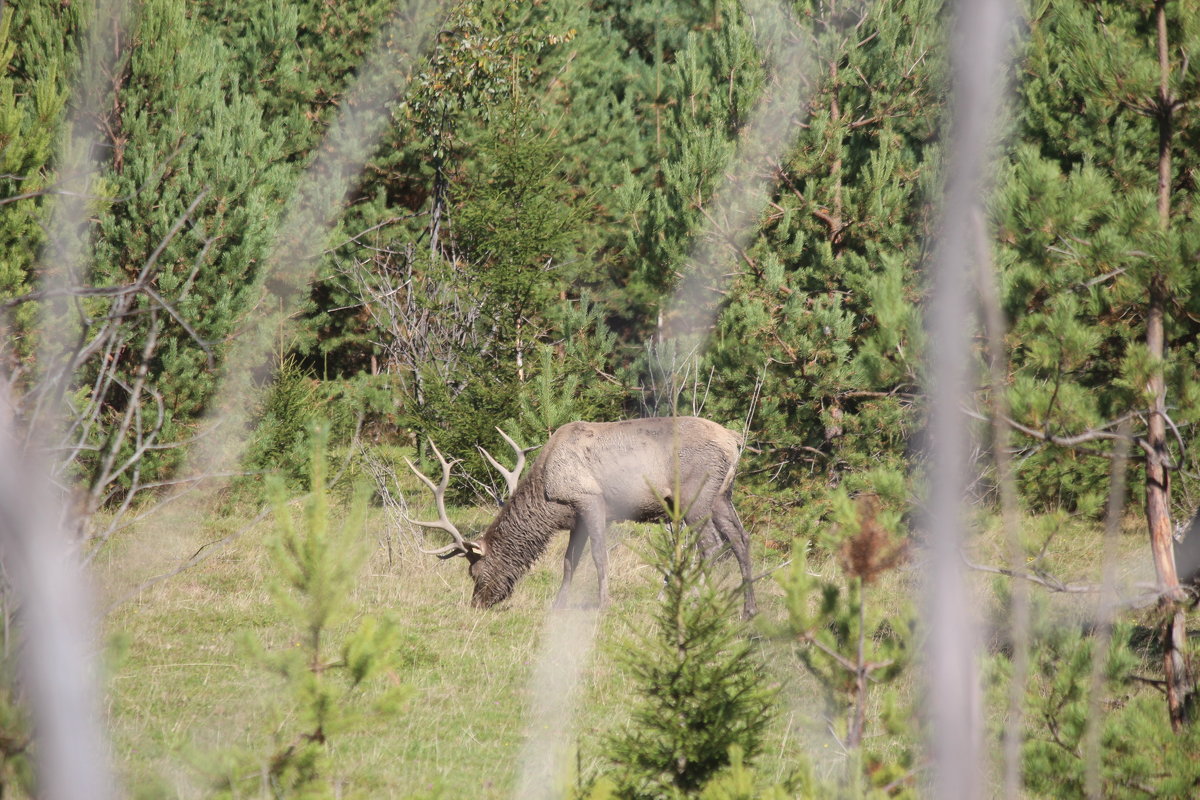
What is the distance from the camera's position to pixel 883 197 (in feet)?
39.1

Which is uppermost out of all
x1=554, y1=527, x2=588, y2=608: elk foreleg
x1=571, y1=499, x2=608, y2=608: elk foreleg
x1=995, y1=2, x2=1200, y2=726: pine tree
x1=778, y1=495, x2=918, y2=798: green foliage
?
x1=995, y1=2, x2=1200, y2=726: pine tree

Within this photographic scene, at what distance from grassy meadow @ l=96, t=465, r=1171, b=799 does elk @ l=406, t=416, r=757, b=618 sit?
38 centimetres

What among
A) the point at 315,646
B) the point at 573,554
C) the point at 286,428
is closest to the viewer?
the point at 315,646

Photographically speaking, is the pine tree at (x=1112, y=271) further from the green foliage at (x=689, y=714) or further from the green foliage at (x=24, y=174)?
the green foliage at (x=24, y=174)

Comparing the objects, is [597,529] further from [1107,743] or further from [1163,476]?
[1107,743]

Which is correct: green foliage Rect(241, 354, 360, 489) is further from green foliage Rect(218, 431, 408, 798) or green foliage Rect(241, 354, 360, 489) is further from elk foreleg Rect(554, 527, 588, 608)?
green foliage Rect(218, 431, 408, 798)

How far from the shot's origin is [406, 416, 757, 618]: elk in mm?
9398

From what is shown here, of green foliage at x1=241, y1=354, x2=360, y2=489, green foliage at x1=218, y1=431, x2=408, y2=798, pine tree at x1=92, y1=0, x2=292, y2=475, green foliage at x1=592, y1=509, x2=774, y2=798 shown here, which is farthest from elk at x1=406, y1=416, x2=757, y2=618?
green foliage at x1=218, y1=431, x2=408, y2=798

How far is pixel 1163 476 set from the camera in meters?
5.25

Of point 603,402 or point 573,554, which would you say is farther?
point 603,402

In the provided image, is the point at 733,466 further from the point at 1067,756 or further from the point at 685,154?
the point at 1067,756

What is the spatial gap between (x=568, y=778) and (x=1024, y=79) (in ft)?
37.4

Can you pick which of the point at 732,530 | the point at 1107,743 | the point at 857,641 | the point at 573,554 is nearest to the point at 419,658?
the point at 573,554

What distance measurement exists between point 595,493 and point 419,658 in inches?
95.1
